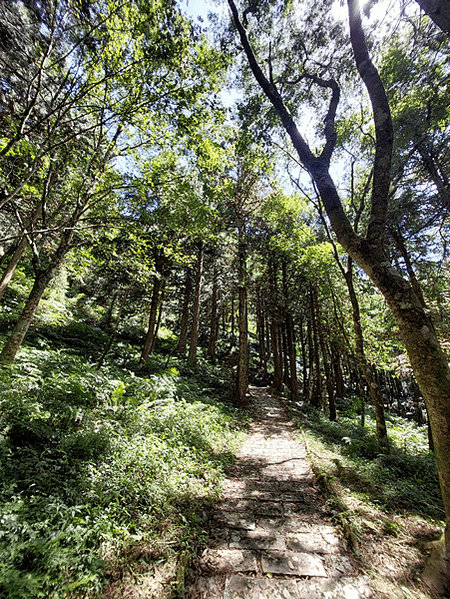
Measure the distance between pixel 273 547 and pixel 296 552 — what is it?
0.89ft

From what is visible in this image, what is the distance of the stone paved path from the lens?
2428 mm

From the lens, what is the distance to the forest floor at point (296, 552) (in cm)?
244

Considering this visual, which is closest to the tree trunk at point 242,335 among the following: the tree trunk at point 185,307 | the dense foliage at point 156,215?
the dense foliage at point 156,215

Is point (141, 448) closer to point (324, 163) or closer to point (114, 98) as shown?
point (324, 163)

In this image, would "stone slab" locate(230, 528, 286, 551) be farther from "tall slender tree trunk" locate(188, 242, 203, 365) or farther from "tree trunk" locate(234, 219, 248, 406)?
"tall slender tree trunk" locate(188, 242, 203, 365)

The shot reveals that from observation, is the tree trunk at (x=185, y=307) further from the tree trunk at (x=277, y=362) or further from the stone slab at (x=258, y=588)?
the stone slab at (x=258, y=588)

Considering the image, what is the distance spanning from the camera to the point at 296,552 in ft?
9.60

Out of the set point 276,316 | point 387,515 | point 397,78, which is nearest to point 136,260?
point 387,515

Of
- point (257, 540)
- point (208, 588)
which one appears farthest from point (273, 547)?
point (208, 588)

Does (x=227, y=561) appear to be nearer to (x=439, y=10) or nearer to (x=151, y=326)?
(x=439, y=10)

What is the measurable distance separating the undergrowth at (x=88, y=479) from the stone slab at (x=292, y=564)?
0.91 m

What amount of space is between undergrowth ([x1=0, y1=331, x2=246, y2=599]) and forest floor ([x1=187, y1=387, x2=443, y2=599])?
431 mm

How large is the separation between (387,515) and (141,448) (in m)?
4.19

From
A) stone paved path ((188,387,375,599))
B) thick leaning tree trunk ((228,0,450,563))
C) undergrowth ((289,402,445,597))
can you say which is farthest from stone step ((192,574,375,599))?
thick leaning tree trunk ((228,0,450,563))
